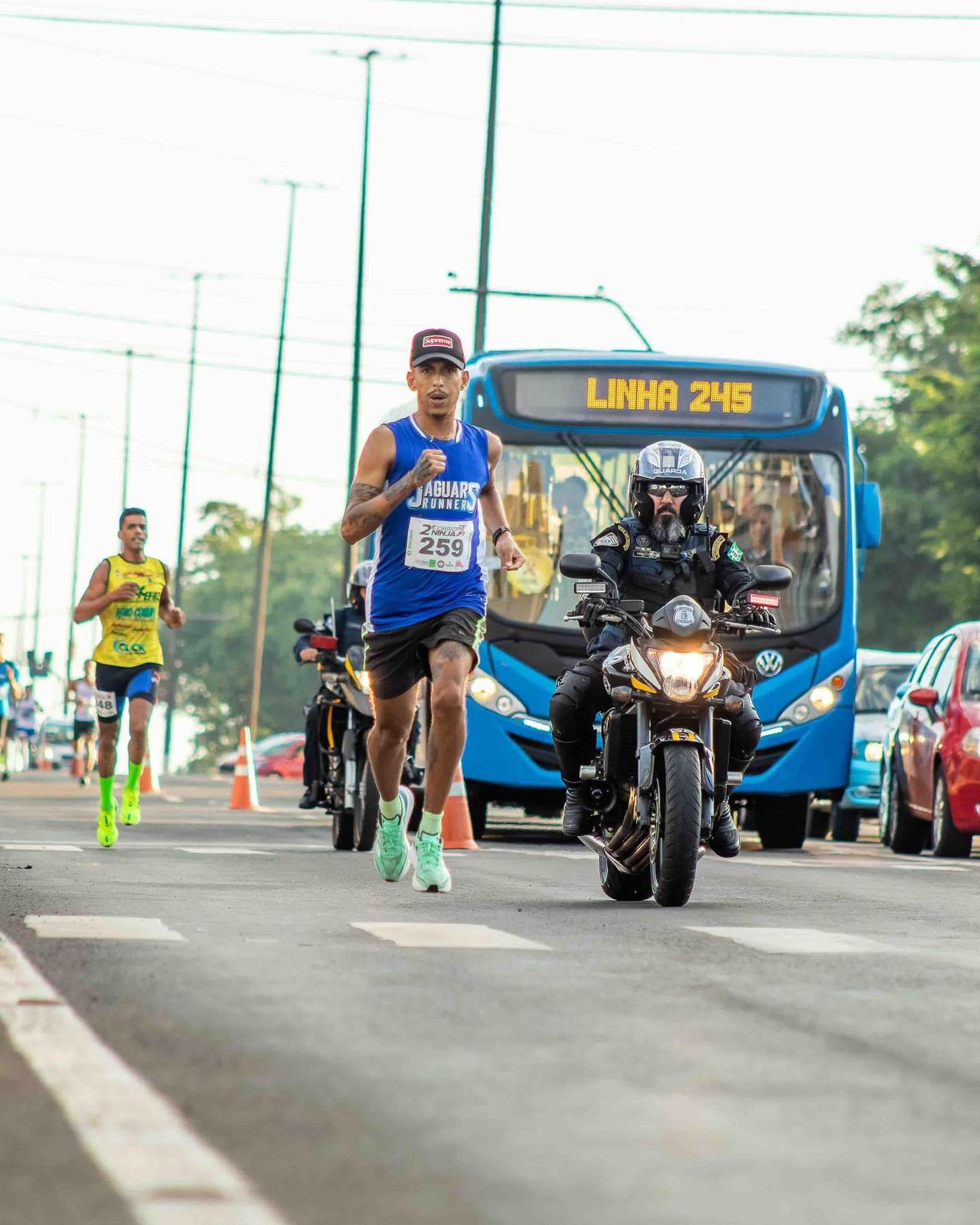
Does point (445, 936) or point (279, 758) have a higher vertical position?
point (445, 936)

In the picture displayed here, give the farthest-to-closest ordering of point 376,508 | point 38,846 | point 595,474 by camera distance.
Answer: point 595,474
point 38,846
point 376,508

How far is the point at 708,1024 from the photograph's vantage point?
19.9 ft

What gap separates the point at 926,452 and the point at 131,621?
41.1 meters

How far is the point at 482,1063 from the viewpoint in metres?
5.35

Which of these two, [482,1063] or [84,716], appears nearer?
[482,1063]

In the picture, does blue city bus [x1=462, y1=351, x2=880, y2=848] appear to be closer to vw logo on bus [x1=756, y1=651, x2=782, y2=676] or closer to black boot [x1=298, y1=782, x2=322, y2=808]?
vw logo on bus [x1=756, y1=651, x2=782, y2=676]

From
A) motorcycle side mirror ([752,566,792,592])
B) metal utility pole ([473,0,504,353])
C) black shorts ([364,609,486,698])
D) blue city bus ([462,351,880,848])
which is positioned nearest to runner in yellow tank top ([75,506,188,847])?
blue city bus ([462,351,880,848])

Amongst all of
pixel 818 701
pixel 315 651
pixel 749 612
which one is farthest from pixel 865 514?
pixel 749 612

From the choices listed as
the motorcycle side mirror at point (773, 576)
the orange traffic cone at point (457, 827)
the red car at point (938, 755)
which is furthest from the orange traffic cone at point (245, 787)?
the motorcycle side mirror at point (773, 576)

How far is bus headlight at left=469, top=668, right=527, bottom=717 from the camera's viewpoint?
18125 millimetres

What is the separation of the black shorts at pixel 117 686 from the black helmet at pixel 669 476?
5.61m

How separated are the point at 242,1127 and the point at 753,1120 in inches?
35.4

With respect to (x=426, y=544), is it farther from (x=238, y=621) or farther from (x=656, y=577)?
(x=238, y=621)

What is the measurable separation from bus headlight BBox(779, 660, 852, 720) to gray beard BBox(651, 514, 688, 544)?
7.36 meters
